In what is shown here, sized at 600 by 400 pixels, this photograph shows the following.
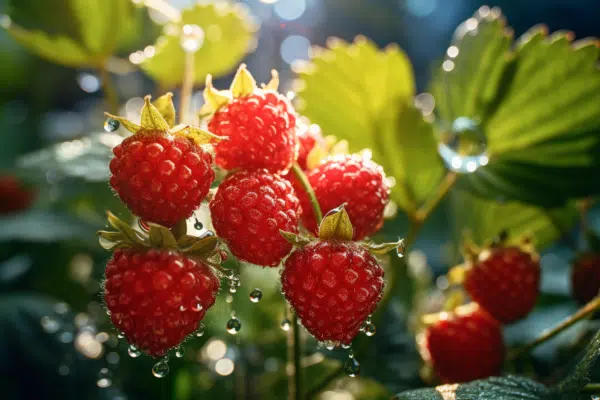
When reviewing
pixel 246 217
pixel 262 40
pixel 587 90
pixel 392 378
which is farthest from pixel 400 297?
pixel 262 40

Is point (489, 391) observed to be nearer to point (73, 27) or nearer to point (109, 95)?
point (109, 95)

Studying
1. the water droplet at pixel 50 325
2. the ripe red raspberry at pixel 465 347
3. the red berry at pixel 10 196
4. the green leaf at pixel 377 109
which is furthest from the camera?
the red berry at pixel 10 196

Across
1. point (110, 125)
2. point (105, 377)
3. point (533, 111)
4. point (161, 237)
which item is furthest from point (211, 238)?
point (533, 111)

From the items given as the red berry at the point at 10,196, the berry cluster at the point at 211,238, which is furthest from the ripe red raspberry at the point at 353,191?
the red berry at the point at 10,196

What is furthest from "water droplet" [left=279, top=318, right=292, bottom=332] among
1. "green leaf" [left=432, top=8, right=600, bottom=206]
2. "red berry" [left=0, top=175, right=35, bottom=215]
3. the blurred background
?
"red berry" [left=0, top=175, right=35, bottom=215]

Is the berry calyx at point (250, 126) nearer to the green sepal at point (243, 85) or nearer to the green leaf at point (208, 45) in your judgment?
the green sepal at point (243, 85)

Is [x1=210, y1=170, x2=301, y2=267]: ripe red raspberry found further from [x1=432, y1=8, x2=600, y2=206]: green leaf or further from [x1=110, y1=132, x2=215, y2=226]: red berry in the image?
[x1=432, y1=8, x2=600, y2=206]: green leaf
